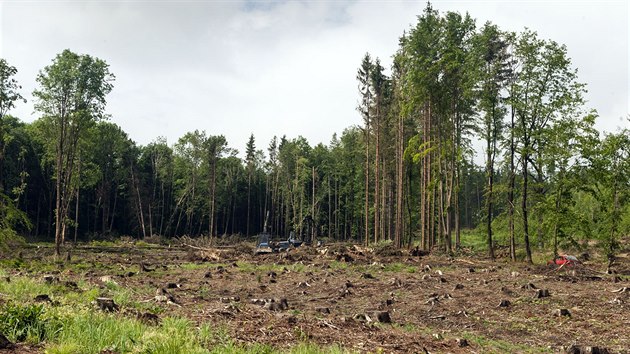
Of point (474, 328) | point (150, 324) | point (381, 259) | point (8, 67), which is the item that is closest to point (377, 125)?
point (381, 259)

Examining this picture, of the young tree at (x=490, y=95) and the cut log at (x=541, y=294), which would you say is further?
the young tree at (x=490, y=95)

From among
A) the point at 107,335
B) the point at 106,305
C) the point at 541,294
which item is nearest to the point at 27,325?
the point at 107,335

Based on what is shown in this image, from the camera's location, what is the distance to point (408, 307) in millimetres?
12094

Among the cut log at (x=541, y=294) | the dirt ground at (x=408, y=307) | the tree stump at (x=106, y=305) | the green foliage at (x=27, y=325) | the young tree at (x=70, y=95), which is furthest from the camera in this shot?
the young tree at (x=70, y=95)

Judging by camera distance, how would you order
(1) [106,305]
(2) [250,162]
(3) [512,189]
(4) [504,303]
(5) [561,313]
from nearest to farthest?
(1) [106,305] < (5) [561,313] < (4) [504,303] < (3) [512,189] < (2) [250,162]

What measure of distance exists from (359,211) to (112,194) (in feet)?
122

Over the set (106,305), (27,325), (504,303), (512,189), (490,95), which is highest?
(490,95)

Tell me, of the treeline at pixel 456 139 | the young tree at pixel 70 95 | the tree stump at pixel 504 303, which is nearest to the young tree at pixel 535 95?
the treeline at pixel 456 139

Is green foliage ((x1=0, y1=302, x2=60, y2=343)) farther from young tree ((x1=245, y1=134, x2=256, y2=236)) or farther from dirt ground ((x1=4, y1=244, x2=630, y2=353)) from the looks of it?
young tree ((x1=245, y1=134, x2=256, y2=236))

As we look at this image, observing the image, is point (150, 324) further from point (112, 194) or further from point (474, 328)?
point (112, 194)

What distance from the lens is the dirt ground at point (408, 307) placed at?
25.6ft

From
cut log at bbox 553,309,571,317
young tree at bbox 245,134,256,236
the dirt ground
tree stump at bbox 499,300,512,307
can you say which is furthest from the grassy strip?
young tree at bbox 245,134,256,236

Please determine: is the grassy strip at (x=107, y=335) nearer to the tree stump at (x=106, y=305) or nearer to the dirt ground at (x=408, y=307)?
the dirt ground at (x=408, y=307)

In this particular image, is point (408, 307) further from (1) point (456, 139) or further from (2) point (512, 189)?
(1) point (456, 139)
